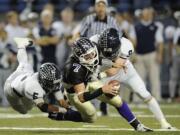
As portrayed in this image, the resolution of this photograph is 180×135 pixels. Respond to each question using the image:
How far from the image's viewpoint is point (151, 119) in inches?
391

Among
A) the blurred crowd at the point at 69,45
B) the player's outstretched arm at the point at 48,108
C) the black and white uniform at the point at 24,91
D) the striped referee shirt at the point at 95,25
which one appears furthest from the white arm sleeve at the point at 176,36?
the player's outstretched arm at the point at 48,108

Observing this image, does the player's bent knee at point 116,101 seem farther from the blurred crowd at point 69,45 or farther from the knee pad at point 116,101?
the blurred crowd at point 69,45

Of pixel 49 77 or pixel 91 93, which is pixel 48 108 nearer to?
pixel 49 77

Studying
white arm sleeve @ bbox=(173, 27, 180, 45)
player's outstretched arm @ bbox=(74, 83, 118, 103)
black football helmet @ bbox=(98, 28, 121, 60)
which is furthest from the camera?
white arm sleeve @ bbox=(173, 27, 180, 45)

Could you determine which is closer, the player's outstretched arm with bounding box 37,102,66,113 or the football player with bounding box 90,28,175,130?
the player's outstretched arm with bounding box 37,102,66,113

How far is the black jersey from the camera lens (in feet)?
24.9

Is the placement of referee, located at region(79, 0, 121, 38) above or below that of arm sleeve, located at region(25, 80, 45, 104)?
above

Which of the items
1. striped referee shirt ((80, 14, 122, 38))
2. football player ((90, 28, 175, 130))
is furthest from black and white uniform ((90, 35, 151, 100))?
striped referee shirt ((80, 14, 122, 38))

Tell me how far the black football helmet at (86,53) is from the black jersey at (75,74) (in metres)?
0.07

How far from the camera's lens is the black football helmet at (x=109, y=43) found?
7867 millimetres

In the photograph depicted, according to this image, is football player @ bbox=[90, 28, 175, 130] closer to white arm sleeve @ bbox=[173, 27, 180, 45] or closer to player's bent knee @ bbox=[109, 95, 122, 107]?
player's bent knee @ bbox=[109, 95, 122, 107]

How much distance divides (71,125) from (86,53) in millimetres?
1717

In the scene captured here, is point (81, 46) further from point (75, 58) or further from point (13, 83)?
point (13, 83)

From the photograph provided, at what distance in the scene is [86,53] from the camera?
7.62m
